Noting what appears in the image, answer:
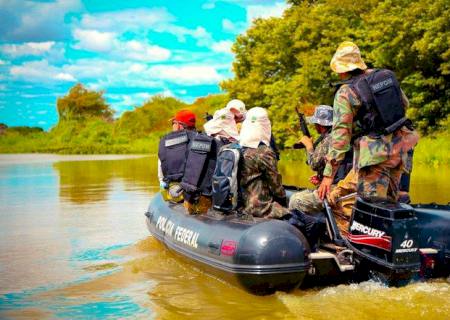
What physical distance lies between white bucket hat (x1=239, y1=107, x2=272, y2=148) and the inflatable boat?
2.25 ft

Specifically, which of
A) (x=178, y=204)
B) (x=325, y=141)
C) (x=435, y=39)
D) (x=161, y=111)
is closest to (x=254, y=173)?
(x=325, y=141)

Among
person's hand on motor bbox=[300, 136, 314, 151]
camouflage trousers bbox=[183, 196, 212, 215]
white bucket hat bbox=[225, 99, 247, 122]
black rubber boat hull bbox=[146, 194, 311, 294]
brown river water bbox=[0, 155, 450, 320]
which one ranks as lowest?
brown river water bbox=[0, 155, 450, 320]

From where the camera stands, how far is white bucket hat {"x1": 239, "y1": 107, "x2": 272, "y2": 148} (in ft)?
20.4

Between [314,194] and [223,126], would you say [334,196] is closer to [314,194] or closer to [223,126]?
[314,194]

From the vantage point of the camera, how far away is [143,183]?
18.3m

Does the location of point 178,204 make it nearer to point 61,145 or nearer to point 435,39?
point 435,39

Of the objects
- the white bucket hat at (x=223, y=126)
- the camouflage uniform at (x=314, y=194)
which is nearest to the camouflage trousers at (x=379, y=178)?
the camouflage uniform at (x=314, y=194)

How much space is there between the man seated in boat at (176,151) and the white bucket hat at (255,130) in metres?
1.27

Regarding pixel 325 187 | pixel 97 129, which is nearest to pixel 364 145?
pixel 325 187

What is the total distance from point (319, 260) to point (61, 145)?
50.9 m

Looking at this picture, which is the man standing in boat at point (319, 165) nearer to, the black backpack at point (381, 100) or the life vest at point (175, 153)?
the black backpack at point (381, 100)

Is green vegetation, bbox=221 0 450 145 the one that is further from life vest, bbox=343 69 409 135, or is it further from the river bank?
life vest, bbox=343 69 409 135

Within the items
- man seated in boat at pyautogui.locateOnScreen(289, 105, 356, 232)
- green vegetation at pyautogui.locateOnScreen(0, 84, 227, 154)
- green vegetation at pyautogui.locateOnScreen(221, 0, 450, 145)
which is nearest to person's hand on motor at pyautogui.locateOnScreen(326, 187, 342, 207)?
man seated in boat at pyautogui.locateOnScreen(289, 105, 356, 232)

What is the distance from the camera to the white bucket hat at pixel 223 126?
23.8ft
